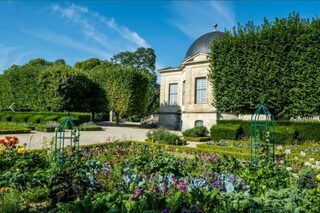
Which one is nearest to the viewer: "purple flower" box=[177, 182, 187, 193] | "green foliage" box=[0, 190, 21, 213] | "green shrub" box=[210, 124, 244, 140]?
"green foliage" box=[0, 190, 21, 213]

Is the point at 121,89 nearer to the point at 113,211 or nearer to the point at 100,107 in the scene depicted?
the point at 100,107

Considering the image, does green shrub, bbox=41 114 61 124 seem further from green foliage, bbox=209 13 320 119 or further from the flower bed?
the flower bed

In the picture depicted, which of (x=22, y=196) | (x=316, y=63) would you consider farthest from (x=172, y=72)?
(x=22, y=196)

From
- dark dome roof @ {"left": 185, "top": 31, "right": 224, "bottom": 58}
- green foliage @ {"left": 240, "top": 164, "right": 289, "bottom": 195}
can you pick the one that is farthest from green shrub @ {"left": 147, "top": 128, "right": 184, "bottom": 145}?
dark dome roof @ {"left": 185, "top": 31, "right": 224, "bottom": 58}

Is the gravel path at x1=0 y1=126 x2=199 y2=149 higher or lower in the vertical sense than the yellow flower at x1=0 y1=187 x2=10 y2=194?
higher

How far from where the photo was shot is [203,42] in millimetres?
27328

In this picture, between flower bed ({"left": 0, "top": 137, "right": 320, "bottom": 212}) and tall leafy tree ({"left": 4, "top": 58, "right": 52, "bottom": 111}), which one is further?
tall leafy tree ({"left": 4, "top": 58, "right": 52, "bottom": 111})

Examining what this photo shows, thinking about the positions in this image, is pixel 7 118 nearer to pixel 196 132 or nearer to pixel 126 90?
pixel 126 90

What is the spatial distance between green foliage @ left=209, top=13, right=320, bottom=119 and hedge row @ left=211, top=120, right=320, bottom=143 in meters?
2.08

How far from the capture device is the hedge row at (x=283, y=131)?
47.4 ft

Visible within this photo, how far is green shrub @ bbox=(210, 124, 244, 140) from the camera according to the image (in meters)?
16.1

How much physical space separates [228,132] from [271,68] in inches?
206

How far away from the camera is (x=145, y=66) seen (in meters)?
58.8

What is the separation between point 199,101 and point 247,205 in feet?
69.1
